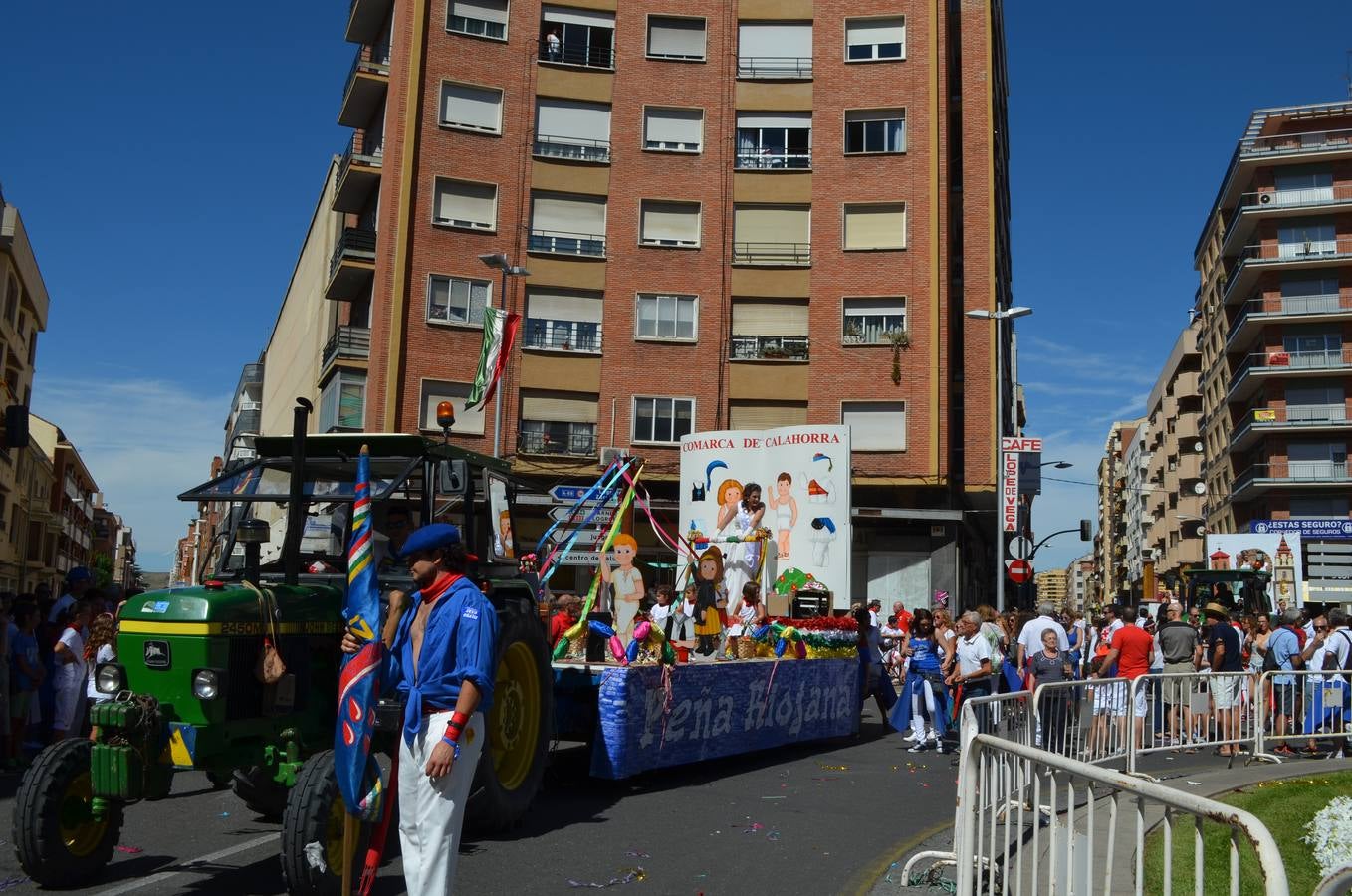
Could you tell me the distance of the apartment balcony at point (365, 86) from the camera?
34531 mm

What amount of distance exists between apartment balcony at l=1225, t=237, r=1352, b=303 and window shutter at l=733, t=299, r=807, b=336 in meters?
33.0

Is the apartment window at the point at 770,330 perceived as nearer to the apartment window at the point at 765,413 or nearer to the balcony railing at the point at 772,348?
the balcony railing at the point at 772,348

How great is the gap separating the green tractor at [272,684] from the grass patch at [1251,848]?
393 cm

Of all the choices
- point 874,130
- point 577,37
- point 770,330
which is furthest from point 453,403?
point 874,130

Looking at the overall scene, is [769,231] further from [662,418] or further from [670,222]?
[662,418]

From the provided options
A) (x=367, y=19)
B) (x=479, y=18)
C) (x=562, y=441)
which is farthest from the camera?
(x=367, y=19)

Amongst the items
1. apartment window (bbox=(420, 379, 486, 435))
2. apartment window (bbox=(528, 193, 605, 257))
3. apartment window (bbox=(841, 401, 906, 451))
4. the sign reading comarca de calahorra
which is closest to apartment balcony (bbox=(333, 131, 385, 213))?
apartment window (bbox=(528, 193, 605, 257))

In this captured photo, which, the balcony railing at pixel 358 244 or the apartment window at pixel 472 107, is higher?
the apartment window at pixel 472 107

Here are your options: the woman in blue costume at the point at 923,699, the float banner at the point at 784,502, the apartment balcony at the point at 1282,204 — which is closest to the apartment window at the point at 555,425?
the float banner at the point at 784,502

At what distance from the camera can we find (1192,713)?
12406 mm

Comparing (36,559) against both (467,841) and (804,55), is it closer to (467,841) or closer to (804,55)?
(804,55)

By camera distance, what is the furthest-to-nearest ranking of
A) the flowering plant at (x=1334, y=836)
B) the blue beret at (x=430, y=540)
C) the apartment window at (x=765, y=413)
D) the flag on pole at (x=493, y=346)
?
the apartment window at (x=765, y=413) < the flag on pole at (x=493, y=346) < the flowering plant at (x=1334, y=836) < the blue beret at (x=430, y=540)

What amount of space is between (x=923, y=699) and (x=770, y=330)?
2035cm

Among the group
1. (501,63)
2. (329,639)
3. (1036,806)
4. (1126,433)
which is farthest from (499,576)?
(1126,433)
